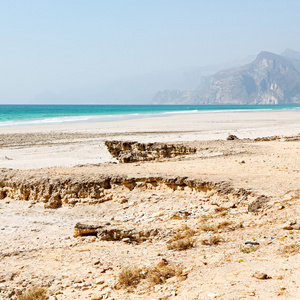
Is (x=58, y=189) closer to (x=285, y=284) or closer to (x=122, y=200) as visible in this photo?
(x=122, y=200)

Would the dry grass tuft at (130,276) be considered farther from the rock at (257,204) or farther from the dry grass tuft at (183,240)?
the rock at (257,204)

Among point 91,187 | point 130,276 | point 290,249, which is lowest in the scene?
point 130,276

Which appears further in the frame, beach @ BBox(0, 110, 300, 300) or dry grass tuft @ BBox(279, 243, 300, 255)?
dry grass tuft @ BBox(279, 243, 300, 255)

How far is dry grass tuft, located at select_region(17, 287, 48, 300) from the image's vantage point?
488 cm

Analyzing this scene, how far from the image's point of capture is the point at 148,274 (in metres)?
5.16

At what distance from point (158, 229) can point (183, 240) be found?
829mm

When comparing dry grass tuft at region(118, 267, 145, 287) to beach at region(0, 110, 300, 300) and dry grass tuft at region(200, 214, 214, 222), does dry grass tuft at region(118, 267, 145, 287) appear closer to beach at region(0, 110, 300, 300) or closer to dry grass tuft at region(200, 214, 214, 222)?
beach at region(0, 110, 300, 300)

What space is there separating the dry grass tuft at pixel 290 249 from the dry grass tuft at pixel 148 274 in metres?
1.37

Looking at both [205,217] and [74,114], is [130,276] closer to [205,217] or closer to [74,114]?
[205,217]

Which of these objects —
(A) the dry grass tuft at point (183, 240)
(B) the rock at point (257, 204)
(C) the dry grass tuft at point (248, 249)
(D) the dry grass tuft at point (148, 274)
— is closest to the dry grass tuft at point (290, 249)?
(C) the dry grass tuft at point (248, 249)

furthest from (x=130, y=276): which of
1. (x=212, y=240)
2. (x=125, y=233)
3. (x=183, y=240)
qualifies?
(x=125, y=233)

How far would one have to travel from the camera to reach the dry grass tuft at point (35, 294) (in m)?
4.88

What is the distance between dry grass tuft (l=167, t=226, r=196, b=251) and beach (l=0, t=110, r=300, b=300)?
0.05ft

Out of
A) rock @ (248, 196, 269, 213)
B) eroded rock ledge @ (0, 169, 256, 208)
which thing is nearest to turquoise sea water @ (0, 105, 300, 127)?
eroded rock ledge @ (0, 169, 256, 208)
